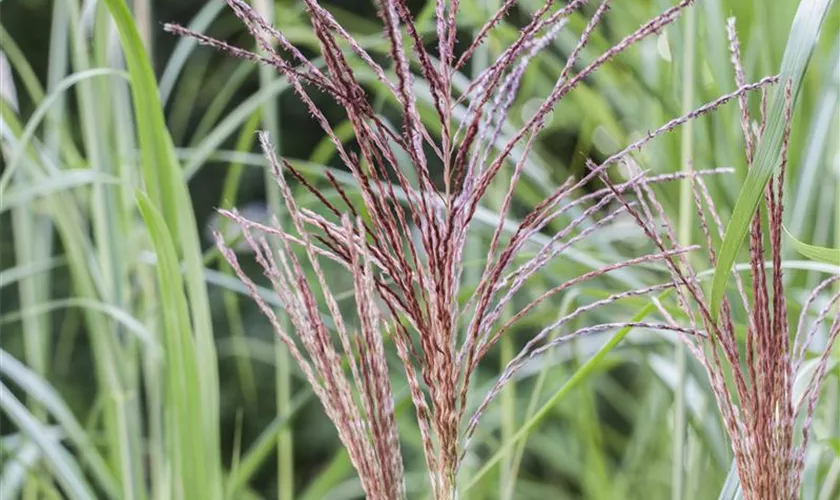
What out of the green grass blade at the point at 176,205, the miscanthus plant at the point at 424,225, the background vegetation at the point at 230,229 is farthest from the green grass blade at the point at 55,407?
the miscanthus plant at the point at 424,225

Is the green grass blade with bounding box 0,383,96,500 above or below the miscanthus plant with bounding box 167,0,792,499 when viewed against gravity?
below

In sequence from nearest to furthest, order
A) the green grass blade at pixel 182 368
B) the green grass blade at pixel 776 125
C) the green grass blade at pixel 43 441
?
the green grass blade at pixel 776 125 < the green grass blade at pixel 182 368 < the green grass blade at pixel 43 441

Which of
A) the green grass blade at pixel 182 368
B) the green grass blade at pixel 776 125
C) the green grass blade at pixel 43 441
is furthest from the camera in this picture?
the green grass blade at pixel 43 441

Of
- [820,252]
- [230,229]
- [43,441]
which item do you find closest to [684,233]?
[820,252]

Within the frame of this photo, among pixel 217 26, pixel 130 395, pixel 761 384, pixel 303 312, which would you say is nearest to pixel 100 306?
pixel 130 395

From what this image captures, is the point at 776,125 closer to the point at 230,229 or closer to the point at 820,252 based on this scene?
the point at 820,252

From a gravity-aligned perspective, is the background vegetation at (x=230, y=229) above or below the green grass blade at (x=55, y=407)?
above

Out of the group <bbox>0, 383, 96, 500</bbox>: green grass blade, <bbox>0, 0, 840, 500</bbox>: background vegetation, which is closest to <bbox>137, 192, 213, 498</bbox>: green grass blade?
<bbox>0, 0, 840, 500</bbox>: background vegetation

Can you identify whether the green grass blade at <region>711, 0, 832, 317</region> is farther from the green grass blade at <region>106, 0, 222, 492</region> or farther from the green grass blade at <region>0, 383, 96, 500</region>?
the green grass blade at <region>0, 383, 96, 500</region>

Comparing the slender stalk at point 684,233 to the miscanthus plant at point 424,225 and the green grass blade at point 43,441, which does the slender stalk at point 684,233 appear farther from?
the green grass blade at point 43,441

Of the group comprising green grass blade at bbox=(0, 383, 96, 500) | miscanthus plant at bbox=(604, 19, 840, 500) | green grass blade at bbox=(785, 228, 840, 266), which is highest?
green grass blade at bbox=(785, 228, 840, 266)
